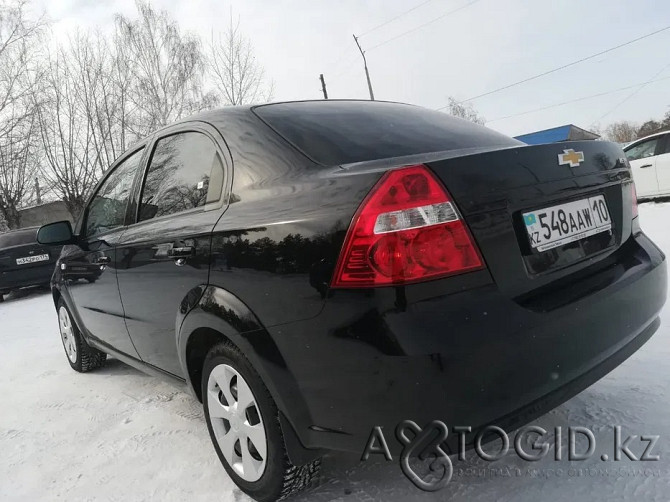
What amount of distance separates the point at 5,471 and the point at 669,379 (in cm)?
315

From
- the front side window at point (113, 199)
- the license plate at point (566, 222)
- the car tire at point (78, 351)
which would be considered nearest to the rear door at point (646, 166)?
the license plate at point (566, 222)

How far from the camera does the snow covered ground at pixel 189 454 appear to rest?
166 centimetres

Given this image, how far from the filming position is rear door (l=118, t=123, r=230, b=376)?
6.25 feet

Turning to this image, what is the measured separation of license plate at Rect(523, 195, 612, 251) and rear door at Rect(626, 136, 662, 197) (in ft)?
29.6

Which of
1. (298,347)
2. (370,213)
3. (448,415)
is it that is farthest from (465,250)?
(298,347)

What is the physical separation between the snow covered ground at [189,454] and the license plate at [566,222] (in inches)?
32.0

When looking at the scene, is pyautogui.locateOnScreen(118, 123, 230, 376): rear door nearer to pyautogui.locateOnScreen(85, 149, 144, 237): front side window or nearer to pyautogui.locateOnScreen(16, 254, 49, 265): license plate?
pyautogui.locateOnScreen(85, 149, 144, 237): front side window

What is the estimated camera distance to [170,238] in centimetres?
206

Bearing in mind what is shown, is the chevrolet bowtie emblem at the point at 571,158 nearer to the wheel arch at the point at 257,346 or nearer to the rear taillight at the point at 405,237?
the rear taillight at the point at 405,237

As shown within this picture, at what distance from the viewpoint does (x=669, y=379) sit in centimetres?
226

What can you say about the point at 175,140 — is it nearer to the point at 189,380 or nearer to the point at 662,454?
the point at 189,380

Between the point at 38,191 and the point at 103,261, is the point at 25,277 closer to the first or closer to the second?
the point at 103,261

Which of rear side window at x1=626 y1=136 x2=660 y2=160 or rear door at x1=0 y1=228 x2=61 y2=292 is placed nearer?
rear door at x1=0 y1=228 x2=61 y2=292

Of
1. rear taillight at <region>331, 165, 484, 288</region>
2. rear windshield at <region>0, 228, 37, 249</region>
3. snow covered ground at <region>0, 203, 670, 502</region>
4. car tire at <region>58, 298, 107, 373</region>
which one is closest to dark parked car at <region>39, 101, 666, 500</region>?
rear taillight at <region>331, 165, 484, 288</region>
